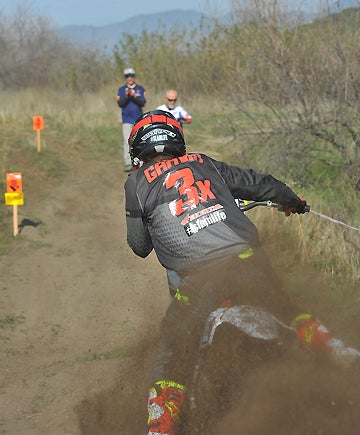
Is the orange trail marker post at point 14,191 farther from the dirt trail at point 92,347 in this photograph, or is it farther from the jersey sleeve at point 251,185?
the jersey sleeve at point 251,185

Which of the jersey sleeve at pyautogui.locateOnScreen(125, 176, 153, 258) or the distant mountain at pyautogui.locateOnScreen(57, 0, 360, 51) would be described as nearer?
the jersey sleeve at pyautogui.locateOnScreen(125, 176, 153, 258)

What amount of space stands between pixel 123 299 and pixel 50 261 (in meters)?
1.77

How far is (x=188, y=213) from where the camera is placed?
11.6 feet

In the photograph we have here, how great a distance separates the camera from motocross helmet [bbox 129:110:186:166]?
12.8 feet

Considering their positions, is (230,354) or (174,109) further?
(174,109)

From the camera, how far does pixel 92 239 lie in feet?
33.9

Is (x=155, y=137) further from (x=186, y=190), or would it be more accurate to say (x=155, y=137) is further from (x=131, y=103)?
(x=131, y=103)

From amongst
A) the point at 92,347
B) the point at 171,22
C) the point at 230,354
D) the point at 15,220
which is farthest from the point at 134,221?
the point at 171,22

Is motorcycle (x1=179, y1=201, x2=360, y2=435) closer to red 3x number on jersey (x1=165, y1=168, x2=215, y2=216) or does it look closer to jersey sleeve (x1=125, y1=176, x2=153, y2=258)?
red 3x number on jersey (x1=165, y1=168, x2=215, y2=216)

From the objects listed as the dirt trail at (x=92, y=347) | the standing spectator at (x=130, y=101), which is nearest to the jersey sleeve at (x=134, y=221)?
the dirt trail at (x=92, y=347)

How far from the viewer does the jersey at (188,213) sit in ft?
11.5

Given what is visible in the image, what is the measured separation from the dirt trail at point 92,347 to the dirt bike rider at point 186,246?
327 mm

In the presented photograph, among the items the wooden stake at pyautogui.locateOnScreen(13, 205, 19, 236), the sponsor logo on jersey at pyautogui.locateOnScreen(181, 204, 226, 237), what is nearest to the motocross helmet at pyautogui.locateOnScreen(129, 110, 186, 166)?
the sponsor logo on jersey at pyautogui.locateOnScreen(181, 204, 226, 237)

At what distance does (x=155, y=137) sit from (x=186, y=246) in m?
0.75
